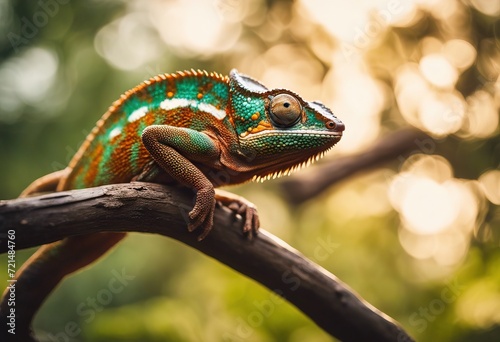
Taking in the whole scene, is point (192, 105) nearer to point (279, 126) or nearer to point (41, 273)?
point (279, 126)

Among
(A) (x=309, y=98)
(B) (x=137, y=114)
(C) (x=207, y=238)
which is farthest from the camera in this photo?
(A) (x=309, y=98)

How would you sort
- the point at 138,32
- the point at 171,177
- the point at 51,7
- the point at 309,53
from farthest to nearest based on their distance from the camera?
the point at 309,53
the point at 138,32
the point at 51,7
the point at 171,177

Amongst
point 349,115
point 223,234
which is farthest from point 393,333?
point 349,115

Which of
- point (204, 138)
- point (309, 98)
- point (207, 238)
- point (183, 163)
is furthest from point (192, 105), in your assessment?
point (309, 98)

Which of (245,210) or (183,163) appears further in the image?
(245,210)

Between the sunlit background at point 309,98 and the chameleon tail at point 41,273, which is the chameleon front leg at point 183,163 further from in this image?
the sunlit background at point 309,98

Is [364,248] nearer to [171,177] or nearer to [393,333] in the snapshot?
[393,333]
